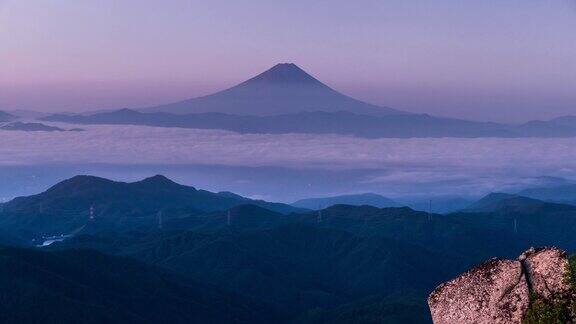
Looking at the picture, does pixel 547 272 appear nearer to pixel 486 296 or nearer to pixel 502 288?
pixel 502 288

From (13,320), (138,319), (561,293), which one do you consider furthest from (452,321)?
(138,319)

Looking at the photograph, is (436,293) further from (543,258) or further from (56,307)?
(56,307)

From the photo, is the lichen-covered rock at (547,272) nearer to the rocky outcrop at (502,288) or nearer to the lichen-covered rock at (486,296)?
the rocky outcrop at (502,288)

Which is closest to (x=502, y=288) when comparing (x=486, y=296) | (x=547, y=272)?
(x=486, y=296)


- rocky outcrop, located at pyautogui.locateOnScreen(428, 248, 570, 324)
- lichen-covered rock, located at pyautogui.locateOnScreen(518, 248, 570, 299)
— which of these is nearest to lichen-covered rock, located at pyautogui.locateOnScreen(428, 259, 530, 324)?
rocky outcrop, located at pyautogui.locateOnScreen(428, 248, 570, 324)

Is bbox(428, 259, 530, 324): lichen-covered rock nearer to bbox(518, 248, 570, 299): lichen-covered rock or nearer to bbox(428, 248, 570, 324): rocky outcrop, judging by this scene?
bbox(428, 248, 570, 324): rocky outcrop

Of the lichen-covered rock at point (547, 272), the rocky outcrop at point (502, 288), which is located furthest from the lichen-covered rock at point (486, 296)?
the lichen-covered rock at point (547, 272)
